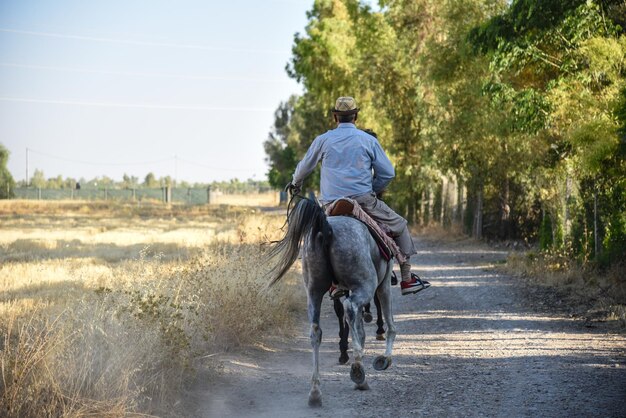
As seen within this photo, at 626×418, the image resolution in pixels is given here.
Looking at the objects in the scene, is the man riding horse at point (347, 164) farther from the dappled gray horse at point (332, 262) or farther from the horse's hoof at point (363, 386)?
the horse's hoof at point (363, 386)

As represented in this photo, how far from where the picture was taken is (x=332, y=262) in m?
8.40

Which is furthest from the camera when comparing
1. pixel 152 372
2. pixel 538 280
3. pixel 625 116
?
pixel 538 280

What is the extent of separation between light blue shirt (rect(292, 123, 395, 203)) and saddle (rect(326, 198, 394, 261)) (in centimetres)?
27

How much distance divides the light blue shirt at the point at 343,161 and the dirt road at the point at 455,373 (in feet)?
7.14

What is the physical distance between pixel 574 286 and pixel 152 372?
36.0 ft

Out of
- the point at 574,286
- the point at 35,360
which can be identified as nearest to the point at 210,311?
the point at 35,360

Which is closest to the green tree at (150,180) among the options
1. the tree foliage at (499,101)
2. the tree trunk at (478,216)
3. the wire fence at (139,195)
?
the wire fence at (139,195)

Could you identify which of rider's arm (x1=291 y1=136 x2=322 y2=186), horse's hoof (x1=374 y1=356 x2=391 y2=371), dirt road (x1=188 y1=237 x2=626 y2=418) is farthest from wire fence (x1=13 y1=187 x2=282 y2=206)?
horse's hoof (x1=374 y1=356 x2=391 y2=371)

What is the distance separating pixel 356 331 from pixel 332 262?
73 centimetres

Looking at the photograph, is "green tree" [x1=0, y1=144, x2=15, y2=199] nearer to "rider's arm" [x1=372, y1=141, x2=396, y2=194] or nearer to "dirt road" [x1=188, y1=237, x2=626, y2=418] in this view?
"dirt road" [x1=188, y1=237, x2=626, y2=418]

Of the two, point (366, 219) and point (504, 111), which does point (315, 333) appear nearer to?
point (366, 219)

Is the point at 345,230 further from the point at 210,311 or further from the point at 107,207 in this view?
the point at 107,207

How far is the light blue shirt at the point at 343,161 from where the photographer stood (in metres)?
9.10

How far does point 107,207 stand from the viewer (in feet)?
286
